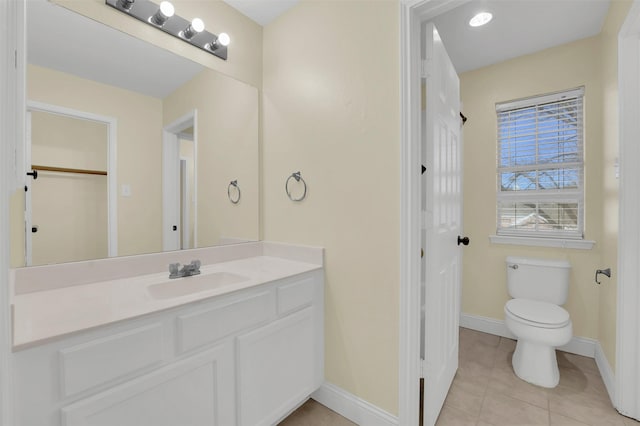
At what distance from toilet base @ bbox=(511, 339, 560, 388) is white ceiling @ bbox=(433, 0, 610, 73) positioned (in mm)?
2230

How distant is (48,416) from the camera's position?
0.79m

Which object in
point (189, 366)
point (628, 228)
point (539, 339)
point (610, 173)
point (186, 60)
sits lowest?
point (539, 339)

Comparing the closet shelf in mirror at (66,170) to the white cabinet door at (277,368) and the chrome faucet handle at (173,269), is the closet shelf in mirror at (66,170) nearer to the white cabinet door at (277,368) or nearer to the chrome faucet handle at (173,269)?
the chrome faucet handle at (173,269)

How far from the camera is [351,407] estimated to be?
158 cm

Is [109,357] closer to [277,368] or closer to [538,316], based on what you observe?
[277,368]

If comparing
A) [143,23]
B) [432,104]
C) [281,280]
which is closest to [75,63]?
[143,23]

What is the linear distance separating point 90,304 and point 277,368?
0.85 m

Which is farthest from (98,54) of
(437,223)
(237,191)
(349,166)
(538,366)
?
(538,366)

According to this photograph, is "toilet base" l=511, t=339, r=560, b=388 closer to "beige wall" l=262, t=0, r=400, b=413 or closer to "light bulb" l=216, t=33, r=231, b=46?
"beige wall" l=262, t=0, r=400, b=413

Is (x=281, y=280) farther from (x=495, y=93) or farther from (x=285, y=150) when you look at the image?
(x=495, y=93)

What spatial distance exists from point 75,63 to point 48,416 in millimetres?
1408

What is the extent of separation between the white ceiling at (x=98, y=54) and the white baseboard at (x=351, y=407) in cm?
196

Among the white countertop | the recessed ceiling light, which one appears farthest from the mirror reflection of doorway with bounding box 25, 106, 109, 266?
the recessed ceiling light

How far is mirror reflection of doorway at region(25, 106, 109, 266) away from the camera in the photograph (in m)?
1.21
